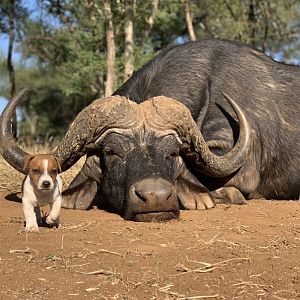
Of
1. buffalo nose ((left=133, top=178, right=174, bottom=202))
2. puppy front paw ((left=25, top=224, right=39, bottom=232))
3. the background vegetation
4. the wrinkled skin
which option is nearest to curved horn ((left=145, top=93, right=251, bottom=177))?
the wrinkled skin

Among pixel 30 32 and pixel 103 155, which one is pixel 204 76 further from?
pixel 30 32

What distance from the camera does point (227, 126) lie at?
279 inches

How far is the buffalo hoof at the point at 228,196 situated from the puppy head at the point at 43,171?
212 cm

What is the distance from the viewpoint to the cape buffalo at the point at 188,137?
5.82 meters

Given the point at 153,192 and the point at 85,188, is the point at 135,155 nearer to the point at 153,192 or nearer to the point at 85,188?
the point at 153,192

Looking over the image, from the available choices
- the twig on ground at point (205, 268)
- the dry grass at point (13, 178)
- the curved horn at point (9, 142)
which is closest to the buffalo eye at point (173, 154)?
the curved horn at point (9, 142)

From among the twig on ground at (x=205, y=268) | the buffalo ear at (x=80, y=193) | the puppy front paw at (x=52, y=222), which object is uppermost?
the twig on ground at (x=205, y=268)

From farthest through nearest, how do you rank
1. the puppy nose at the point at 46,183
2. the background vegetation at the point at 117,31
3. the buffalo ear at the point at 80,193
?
1. the background vegetation at the point at 117,31
2. the buffalo ear at the point at 80,193
3. the puppy nose at the point at 46,183

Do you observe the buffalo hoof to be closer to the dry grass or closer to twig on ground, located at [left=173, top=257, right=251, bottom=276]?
the dry grass

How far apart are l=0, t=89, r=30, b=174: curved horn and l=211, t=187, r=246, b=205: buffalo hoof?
1874mm

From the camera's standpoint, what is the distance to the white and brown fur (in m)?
4.92

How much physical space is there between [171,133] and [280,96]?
2.27 m

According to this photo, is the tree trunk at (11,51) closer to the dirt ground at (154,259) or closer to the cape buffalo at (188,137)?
the cape buffalo at (188,137)

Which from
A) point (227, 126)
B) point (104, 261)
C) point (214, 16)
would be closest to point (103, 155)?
point (227, 126)
